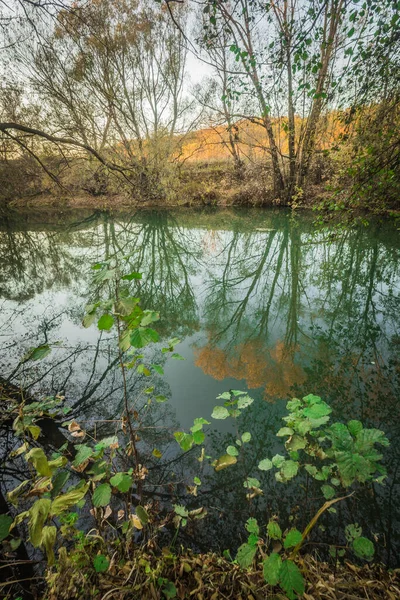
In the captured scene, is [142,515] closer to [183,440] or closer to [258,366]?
[183,440]

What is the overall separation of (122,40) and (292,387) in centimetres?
1755

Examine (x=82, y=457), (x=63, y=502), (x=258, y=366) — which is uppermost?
(x=63, y=502)

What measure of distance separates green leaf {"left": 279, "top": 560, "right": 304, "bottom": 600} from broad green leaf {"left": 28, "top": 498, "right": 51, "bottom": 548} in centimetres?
86

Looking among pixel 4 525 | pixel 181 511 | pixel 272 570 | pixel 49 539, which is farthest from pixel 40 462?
pixel 181 511

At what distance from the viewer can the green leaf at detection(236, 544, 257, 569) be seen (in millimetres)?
1136

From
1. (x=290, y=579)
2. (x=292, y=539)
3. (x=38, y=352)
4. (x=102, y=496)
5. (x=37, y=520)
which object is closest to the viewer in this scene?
(x=37, y=520)

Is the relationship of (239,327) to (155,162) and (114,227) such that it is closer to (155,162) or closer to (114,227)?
(114,227)

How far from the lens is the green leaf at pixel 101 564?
3.92ft

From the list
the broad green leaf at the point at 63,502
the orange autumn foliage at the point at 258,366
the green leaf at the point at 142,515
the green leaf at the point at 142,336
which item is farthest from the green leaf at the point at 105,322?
the orange autumn foliage at the point at 258,366

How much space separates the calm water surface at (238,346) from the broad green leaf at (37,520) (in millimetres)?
939

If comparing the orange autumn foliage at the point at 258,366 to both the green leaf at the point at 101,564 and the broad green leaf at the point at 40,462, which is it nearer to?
the green leaf at the point at 101,564

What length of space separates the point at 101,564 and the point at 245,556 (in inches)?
25.5

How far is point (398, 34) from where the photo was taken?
116 inches

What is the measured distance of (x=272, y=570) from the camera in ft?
3.39
